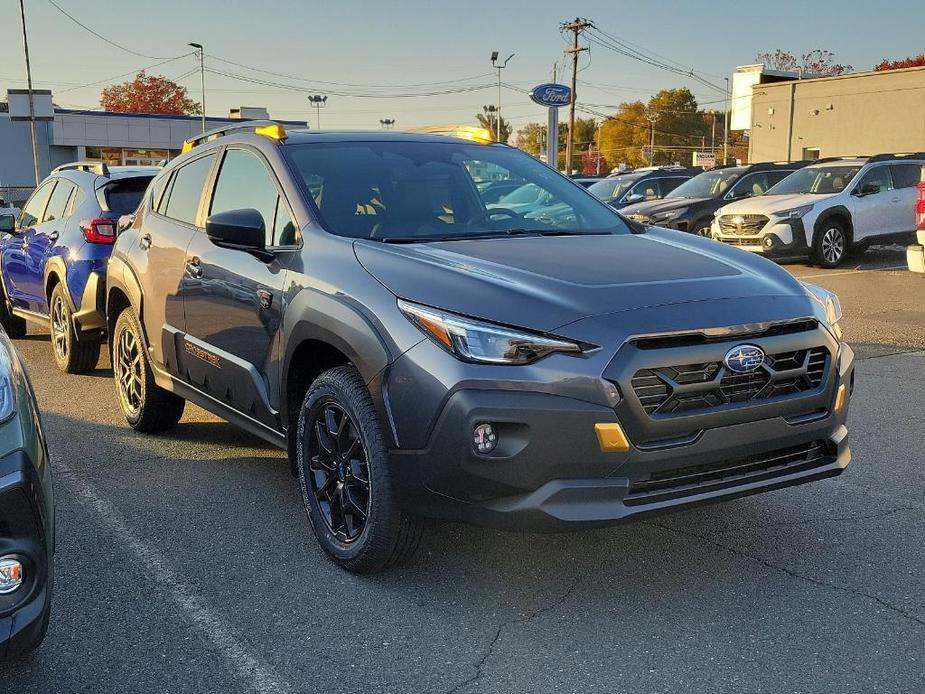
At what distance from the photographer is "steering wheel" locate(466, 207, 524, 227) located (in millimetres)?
4535

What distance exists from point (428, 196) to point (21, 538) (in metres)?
2.52

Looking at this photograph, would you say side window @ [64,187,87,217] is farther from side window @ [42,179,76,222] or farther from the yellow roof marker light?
the yellow roof marker light

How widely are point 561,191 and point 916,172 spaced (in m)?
13.7

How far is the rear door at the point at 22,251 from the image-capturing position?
8.86 meters

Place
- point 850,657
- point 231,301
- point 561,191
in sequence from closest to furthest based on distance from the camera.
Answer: point 850,657 → point 231,301 → point 561,191

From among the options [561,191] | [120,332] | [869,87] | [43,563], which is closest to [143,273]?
[120,332]

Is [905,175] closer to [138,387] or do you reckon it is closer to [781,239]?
[781,239]

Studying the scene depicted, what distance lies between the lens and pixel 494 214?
464 cm

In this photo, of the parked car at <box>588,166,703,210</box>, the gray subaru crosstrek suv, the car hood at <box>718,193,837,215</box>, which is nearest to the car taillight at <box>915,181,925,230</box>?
the car hood at <box>718,193,837,215</box>

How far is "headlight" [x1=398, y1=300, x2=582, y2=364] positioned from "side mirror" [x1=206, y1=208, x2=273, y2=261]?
1148mm

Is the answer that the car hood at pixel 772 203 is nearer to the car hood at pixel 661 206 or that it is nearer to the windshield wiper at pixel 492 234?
the car hood at pixel 661 206

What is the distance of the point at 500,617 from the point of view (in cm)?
347

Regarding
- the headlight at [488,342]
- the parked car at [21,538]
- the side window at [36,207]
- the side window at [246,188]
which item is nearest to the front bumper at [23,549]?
the parked car at [21,538]

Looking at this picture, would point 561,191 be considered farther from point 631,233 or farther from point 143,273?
point 143,273
